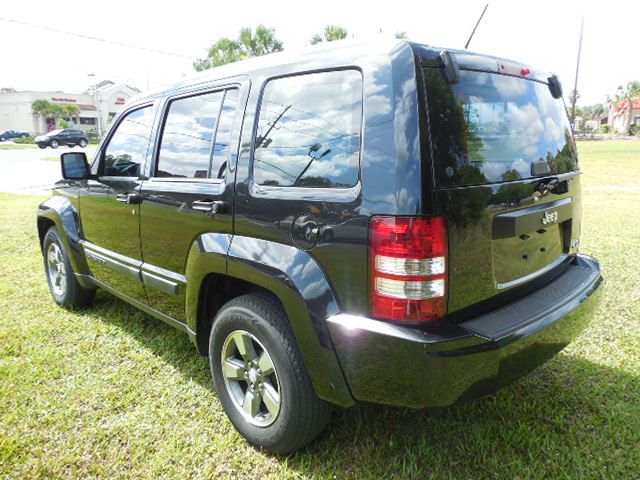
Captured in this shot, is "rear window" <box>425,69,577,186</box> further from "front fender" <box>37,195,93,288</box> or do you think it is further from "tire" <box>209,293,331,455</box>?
"front fender" <box>37,195,93,288</box>

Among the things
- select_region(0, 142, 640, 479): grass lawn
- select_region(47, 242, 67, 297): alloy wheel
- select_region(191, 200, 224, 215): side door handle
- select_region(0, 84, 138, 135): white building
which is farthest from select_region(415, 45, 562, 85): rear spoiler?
select_region(0, 84, 138, 135): white building

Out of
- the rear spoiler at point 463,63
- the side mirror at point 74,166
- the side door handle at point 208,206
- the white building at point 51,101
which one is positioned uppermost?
the white building at point 51,101

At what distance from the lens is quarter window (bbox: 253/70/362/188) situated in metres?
1.98

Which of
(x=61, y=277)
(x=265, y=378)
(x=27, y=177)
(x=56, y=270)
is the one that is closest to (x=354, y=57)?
(x=265, y=378)

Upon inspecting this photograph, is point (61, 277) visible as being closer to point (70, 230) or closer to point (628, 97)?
point (70, 230)

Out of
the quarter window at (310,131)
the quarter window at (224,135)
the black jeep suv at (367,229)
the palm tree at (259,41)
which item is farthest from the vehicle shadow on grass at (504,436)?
the palm tree at (259,41)

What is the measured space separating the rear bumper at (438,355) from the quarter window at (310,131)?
2.07 ft

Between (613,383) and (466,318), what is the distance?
1.67 meters

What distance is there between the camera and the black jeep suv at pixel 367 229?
6.03ft

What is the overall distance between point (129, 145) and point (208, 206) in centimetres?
127

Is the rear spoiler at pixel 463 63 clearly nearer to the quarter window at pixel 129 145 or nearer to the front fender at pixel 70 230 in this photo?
the quarter window at pixel 129 145

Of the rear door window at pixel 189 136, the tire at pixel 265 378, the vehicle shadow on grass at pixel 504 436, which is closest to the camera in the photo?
the tire at pixel 265 378

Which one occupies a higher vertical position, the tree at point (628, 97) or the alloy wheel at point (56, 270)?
the tree at point (628, 97)

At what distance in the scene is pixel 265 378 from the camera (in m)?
2.38
